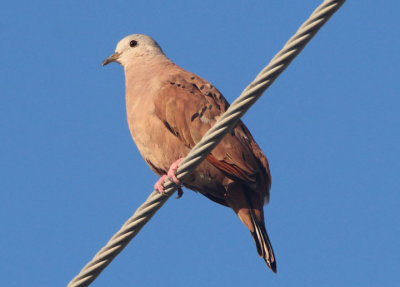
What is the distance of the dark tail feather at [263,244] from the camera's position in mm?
6430

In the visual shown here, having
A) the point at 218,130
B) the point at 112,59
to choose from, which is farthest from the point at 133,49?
the point at 218,130

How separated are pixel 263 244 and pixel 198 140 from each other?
1.12 meters

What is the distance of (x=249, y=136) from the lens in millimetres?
6887

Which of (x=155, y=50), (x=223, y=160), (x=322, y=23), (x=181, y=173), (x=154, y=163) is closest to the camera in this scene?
(x=322, y=23)

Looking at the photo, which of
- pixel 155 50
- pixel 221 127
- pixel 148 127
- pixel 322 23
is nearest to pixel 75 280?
pixel 221 127

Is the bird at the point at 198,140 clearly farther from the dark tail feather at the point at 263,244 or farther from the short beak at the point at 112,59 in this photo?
the short beak at the point at 112,59

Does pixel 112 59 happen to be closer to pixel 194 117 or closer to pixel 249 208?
pixel 194 117

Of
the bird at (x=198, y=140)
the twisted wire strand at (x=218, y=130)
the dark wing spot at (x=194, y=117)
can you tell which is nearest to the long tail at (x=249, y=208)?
the bird at (x=198, y=140)

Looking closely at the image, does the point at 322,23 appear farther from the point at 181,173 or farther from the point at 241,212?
the point at 241,212

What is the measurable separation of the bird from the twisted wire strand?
67.4 inches

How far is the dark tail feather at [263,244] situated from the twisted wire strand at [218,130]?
189 cm

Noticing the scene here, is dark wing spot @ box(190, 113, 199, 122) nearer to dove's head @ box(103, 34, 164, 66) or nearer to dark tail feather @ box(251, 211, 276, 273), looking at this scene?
dark tail feather @ box(251, 211, 276, 273)

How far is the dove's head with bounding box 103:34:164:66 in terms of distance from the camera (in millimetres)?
8234

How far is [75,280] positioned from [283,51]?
73.0 inches
